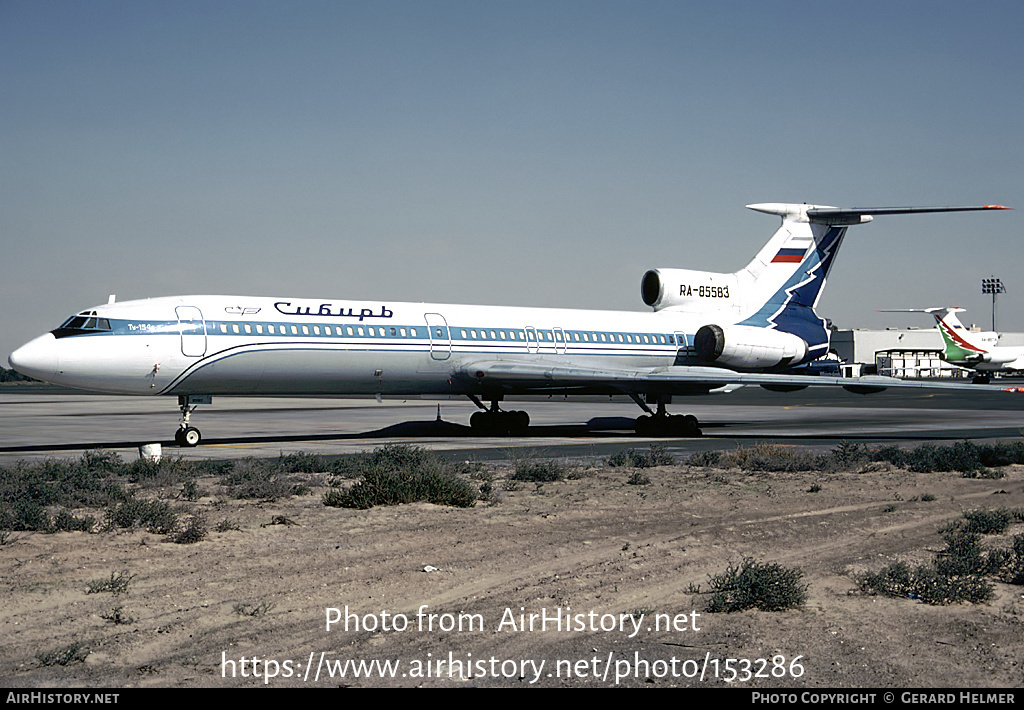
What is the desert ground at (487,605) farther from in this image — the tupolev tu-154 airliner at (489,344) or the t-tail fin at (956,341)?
the t-tail fin at (956,341)

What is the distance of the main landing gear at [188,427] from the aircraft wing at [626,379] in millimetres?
6996

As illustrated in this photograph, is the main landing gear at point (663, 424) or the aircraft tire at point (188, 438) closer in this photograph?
Result: the aircraft tire at point (188, 438)

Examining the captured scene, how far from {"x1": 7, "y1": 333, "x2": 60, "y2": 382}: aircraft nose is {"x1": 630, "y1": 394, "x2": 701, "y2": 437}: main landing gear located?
15484 mm

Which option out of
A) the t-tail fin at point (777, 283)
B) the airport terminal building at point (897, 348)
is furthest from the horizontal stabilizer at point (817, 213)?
the airport terminal building at point (897, 348)

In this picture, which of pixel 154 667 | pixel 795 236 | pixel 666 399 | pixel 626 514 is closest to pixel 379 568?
pixel 154 667

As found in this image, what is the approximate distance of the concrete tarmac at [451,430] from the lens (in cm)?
2369

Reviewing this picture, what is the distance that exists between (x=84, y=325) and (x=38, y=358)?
4.25 ft

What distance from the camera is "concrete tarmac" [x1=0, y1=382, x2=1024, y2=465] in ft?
77.7

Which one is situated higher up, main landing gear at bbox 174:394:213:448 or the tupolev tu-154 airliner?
the tupolev tu-154 airliner

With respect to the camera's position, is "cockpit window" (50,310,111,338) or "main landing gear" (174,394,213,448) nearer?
"cockpit window" (50,310,111,338)

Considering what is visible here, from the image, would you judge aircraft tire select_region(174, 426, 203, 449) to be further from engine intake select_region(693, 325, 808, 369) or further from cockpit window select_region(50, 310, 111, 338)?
engine intake select_region(693, 325, 808, 369)

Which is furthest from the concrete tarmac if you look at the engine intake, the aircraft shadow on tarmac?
the engine intake

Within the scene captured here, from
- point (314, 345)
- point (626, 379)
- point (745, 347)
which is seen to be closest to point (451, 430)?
point (626, 379)
